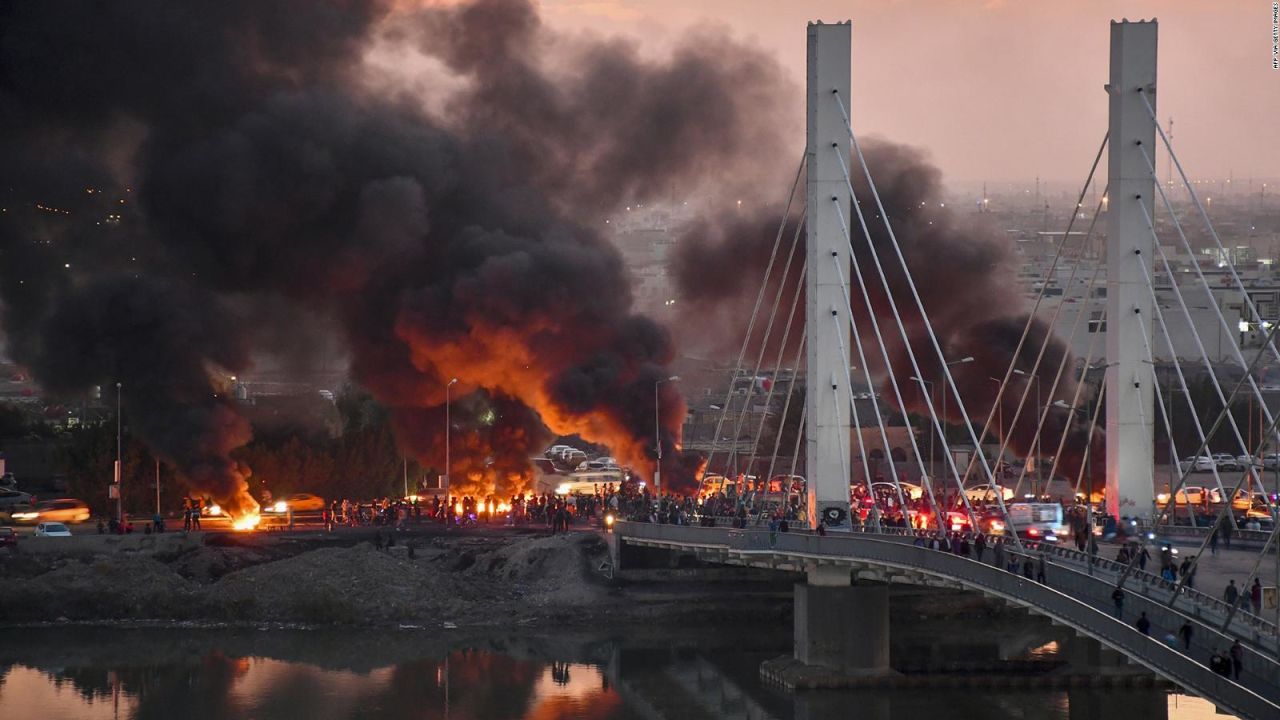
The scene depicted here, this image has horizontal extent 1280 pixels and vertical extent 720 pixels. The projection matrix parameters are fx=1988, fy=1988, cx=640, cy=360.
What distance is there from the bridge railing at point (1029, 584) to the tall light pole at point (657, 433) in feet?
30.2

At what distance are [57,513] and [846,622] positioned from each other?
4226 centimetres

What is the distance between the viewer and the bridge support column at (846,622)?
62375 mm

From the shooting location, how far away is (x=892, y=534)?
2463 inches

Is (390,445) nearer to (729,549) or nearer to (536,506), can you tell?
(536,506)

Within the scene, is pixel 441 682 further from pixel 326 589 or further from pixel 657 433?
pixel 657 433

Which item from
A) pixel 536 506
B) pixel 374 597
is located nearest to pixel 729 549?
pixel 374 597

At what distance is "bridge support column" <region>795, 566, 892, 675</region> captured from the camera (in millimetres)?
62375

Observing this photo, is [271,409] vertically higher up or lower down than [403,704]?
higher up

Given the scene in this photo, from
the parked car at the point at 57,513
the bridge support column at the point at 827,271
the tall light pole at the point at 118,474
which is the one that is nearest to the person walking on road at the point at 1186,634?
the bridge support column at the point at 827,271

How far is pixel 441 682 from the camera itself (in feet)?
213

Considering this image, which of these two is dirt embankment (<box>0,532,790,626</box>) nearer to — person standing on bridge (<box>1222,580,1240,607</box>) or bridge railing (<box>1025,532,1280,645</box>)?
bridge railing (<box>1025,532,1280,645</box>)

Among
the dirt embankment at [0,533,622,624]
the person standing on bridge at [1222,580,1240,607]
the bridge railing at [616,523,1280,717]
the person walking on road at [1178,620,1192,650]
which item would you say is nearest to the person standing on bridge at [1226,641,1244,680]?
the bridge railing at [616,523,1280,717]

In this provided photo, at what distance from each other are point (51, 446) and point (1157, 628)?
90.9 metres

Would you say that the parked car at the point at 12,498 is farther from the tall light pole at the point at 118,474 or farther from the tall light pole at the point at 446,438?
the tall light pole at the point at 446,438
